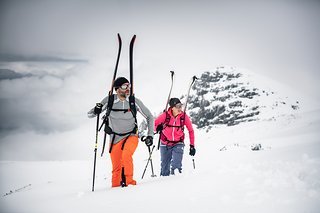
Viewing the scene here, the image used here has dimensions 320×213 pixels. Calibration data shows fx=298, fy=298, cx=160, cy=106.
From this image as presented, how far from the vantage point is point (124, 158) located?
669 cm

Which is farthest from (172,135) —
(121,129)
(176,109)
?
(121,129)

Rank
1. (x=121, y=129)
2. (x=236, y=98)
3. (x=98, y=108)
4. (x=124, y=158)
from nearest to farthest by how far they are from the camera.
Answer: (x=98, y=108) < (x=124, y=158) < (x=121, y=129) < (x=236, y=98)

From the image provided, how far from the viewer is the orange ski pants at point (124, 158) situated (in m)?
6.64

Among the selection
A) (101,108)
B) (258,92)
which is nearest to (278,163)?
(101,108)

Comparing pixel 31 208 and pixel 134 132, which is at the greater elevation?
pixel 134 132

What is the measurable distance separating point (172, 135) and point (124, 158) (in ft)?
9.21

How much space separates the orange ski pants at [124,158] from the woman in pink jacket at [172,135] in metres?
2.43

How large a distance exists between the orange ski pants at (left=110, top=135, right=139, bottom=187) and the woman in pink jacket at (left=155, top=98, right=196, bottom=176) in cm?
243

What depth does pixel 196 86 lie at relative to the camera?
268ft

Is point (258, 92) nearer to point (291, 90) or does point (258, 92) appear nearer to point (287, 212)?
point (291, 90)

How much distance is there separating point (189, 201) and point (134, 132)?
119 inches

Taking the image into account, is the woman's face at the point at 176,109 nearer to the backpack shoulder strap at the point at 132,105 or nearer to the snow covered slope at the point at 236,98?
the backpack shoulder strap at the point at 132,105

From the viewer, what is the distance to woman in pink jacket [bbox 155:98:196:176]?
30.0 ft

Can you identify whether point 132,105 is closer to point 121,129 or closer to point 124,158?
point 121,129
